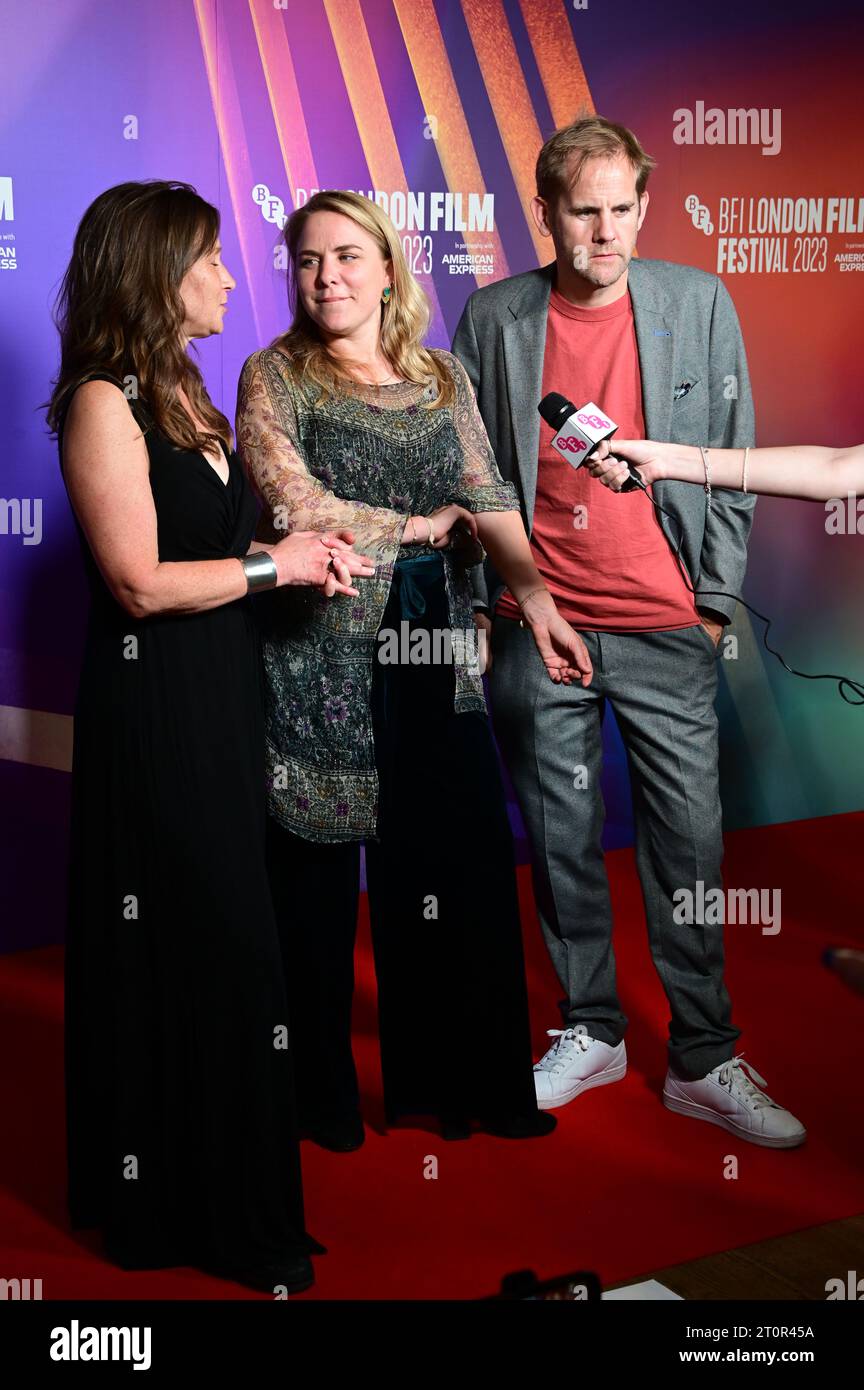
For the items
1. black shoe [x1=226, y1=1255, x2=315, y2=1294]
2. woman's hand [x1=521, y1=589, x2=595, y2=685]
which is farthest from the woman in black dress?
woman's hand [x1=521, y1=589, x2=595, y2=685]

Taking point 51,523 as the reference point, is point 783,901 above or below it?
below

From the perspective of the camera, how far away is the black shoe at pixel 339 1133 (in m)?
2.81

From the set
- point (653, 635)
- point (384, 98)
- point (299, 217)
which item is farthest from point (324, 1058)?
point (384, 98)

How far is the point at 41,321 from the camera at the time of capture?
379 centimetres

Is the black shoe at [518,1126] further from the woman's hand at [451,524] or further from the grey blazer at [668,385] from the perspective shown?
the woman's hand at [451,524]

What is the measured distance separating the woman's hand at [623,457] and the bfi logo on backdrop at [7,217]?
6.12 feet

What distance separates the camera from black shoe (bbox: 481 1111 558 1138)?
9.45 feet

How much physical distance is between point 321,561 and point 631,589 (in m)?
0.80

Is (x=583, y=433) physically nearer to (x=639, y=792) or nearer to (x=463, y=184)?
(x=639, y=792)

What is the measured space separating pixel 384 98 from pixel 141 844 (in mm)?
2761

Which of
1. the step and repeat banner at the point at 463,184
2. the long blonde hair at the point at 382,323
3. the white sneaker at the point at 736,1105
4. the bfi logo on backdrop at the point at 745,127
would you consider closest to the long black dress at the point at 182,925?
the long blonde hair at the point at 382,323

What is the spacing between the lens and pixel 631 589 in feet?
9.58

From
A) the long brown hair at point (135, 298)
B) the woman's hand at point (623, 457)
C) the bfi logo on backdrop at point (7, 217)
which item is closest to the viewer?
the long brown hair at point (135, 298)
